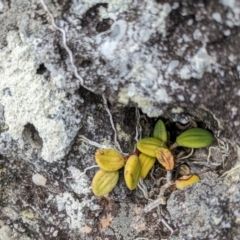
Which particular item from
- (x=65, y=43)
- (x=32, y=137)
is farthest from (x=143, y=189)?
(x=65, y=43)

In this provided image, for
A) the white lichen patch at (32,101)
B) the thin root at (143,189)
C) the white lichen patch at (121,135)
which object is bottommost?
the thin root at (143,189)

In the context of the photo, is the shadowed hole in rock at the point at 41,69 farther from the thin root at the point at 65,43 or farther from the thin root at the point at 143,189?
the thin root at the point at 143,189

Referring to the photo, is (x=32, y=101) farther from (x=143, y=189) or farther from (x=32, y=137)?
(x=143, y=189)

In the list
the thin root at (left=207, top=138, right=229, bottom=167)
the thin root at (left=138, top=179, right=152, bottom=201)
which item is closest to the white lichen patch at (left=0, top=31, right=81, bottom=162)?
the thin root at (left=138, top=179, right=152, bottom=201)

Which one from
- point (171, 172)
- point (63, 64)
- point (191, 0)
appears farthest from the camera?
point (171, 172)

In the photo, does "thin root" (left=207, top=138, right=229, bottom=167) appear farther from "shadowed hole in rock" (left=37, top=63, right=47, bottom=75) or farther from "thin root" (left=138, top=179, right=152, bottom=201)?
"shadowed hole in rock" (left=37, top=63, right=47, bottom=75)

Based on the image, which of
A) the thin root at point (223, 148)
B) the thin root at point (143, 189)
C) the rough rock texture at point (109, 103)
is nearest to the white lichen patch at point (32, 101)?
the rough rock texture at point (109, 103)

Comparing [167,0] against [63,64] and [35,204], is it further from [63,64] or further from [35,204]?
[35,204]

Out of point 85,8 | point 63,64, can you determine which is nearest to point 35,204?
point 63,64
